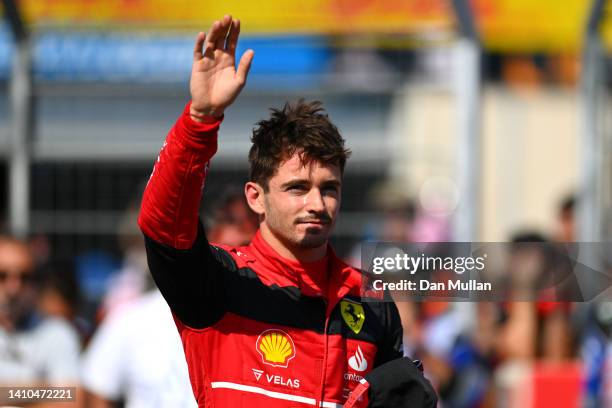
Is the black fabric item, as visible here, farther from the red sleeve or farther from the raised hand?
the raised hand

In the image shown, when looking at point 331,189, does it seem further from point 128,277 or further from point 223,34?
point 128,277

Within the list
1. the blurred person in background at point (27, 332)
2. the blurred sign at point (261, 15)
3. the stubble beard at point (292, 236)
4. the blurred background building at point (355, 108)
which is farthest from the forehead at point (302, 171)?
the blurred sign at point (261, 15)

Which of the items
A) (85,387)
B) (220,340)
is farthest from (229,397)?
(85,387)

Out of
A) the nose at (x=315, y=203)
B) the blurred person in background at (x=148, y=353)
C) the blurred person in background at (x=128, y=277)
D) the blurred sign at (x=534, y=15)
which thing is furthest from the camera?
the blurred person in background at (x=128, y=277)

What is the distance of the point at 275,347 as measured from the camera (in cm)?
341

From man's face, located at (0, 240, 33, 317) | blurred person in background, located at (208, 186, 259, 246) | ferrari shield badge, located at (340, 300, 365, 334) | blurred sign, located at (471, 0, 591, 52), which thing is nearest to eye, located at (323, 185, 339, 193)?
ferrari shield badge, located at (340, 300, 365, 334)

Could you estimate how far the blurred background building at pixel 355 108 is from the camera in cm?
747

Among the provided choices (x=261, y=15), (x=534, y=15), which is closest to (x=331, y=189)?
(x=261, y=15)

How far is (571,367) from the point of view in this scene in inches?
324

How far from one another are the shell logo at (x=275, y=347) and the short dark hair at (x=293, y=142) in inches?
15.1

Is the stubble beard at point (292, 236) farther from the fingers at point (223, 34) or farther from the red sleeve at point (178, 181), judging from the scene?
the fingers at point (223, 34)

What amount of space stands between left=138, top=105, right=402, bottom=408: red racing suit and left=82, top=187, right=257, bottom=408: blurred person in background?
59.5 inches

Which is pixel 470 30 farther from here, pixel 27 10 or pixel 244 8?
pixel 27 10

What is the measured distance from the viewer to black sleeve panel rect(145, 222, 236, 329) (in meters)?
3.30
